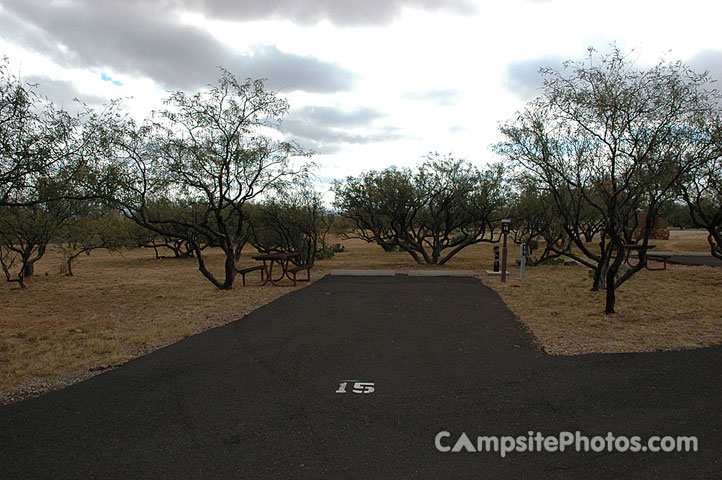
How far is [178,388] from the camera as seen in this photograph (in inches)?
196

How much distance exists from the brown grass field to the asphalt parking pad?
65 cm

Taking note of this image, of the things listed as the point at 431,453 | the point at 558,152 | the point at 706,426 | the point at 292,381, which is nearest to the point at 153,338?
the point at 292,381

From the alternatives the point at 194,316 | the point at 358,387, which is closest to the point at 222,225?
the point at 194,316

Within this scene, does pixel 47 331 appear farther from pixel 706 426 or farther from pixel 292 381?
pixel 706 426

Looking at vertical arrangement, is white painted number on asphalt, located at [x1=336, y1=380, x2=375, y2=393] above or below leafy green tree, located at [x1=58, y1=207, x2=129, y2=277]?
below

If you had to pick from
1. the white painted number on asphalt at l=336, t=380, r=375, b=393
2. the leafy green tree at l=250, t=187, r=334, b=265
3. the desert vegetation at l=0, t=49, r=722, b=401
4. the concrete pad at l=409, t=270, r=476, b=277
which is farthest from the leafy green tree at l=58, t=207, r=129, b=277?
the white painted number on asphalt at l=336, t=380, r=375, b=393

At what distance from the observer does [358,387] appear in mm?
4945

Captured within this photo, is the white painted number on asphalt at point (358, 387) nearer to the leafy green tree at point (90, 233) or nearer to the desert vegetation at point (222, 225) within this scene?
the desert vegetation at point (222, 225)

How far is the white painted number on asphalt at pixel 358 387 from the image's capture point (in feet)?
15.8

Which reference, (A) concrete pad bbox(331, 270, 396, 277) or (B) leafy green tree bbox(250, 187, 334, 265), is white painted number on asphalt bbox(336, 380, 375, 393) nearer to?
(A) concrete pad bbox(331, 270, 396, 277)

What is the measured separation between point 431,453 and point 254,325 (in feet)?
18.1
